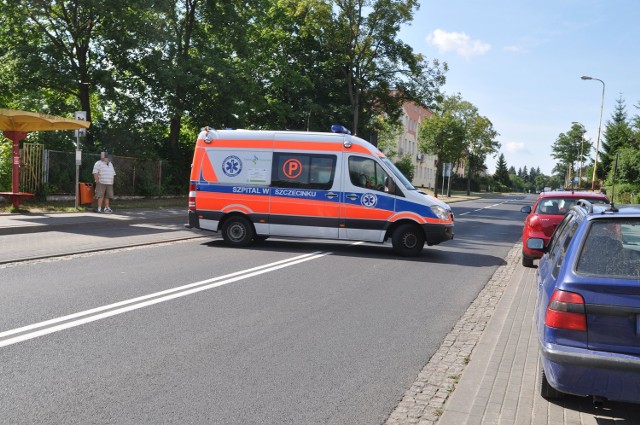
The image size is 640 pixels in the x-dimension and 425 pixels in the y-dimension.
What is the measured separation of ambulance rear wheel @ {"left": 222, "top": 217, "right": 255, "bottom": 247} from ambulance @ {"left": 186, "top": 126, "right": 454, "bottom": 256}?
2 cm

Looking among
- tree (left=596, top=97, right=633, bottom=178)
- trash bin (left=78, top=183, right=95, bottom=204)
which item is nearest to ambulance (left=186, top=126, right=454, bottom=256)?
trash bin (left=78, top=183, right=95, bottom=204)

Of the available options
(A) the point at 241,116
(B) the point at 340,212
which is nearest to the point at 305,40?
(A) the point at 241,116

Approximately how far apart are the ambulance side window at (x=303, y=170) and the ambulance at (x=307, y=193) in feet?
0.07

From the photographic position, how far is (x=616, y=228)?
4141mm

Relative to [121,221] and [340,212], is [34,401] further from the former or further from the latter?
[121,221]

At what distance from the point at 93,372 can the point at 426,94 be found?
126 ft

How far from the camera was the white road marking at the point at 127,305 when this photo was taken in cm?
558

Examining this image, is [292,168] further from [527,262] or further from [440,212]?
[527,262]

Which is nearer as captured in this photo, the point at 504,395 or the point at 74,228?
the point at 504,395

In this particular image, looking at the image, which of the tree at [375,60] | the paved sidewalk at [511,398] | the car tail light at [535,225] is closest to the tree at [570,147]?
the tree at [375,60]

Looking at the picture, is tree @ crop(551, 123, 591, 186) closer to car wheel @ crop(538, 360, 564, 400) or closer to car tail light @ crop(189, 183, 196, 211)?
car tail light @ crop(189, 183, 196, 211)

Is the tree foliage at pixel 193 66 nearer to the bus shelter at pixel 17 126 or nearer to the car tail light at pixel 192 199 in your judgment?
the bus shelter at pixel 17 126

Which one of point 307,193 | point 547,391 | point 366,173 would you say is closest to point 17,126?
point 307,193

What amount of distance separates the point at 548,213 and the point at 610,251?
8.25 meters
